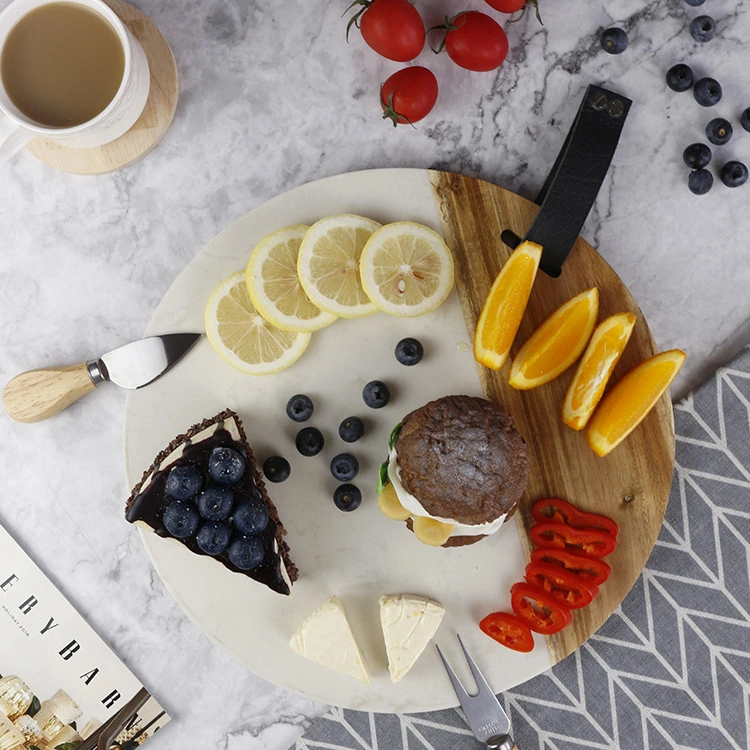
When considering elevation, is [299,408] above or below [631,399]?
above

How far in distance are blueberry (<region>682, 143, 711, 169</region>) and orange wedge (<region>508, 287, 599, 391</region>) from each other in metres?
0.74

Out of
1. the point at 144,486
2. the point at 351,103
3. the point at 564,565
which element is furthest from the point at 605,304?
the point at 144,486

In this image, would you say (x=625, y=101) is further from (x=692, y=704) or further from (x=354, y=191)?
(x=692, y=704)

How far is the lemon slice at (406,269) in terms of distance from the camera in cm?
254

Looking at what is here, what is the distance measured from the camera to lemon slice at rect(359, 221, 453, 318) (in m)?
2.54

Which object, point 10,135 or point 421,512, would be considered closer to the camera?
point 10,135

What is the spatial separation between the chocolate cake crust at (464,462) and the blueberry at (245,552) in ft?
1.91

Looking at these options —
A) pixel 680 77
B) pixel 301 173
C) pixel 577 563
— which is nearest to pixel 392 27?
pixel 301 173

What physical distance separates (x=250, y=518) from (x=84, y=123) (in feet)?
4.86

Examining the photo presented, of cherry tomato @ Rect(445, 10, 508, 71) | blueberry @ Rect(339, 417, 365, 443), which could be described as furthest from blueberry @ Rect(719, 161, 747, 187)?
blueberry @ Rect(339, 417, 365, 443)

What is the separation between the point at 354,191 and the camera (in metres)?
2.71

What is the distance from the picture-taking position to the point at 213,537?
95.6 inches

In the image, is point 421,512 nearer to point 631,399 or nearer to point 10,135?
point 631,399

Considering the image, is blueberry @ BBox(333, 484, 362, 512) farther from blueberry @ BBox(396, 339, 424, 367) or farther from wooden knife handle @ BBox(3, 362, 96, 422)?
wooden knife handle @ BBox(3, 362, 96, 422)
